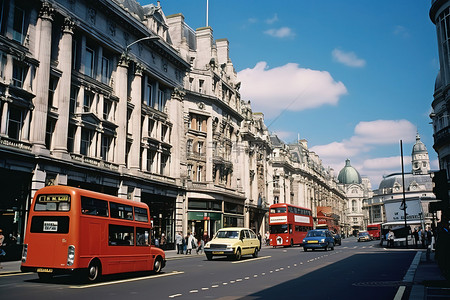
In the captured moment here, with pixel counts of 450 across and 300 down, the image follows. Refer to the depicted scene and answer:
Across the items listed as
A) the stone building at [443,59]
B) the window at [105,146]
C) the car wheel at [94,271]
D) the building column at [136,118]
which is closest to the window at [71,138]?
the window at [105,146]

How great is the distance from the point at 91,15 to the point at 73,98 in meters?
6.32

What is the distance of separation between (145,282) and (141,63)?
25804mm

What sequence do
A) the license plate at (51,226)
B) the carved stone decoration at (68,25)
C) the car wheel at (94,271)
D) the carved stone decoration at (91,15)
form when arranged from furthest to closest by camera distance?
the carved stone decoration at (91,15) < the carved stone decoration at (68,25) < the car wheel at (94,271) < the license plate at (51,226)

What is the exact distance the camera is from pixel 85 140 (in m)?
31.0

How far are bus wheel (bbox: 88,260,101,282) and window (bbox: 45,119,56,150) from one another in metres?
14.9

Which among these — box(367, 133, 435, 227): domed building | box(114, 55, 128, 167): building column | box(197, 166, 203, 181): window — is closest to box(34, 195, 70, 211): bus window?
box(114, 55, 128, 167): building column

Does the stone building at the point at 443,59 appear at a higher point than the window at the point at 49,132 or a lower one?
higher

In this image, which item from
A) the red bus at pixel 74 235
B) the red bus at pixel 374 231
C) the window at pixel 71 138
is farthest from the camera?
the red bus at pixel 374 231

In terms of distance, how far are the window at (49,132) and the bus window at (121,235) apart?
1343cm

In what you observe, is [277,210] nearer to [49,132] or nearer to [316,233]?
[316,233]

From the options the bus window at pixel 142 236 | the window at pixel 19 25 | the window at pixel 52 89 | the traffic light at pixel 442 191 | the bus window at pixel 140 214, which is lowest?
the bus window at pixel 142 236

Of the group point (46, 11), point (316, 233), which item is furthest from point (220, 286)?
point (316, 233)

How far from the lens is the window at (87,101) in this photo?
31141 millimetres

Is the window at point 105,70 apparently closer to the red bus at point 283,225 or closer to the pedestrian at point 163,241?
the pedestrian at point 163,241
